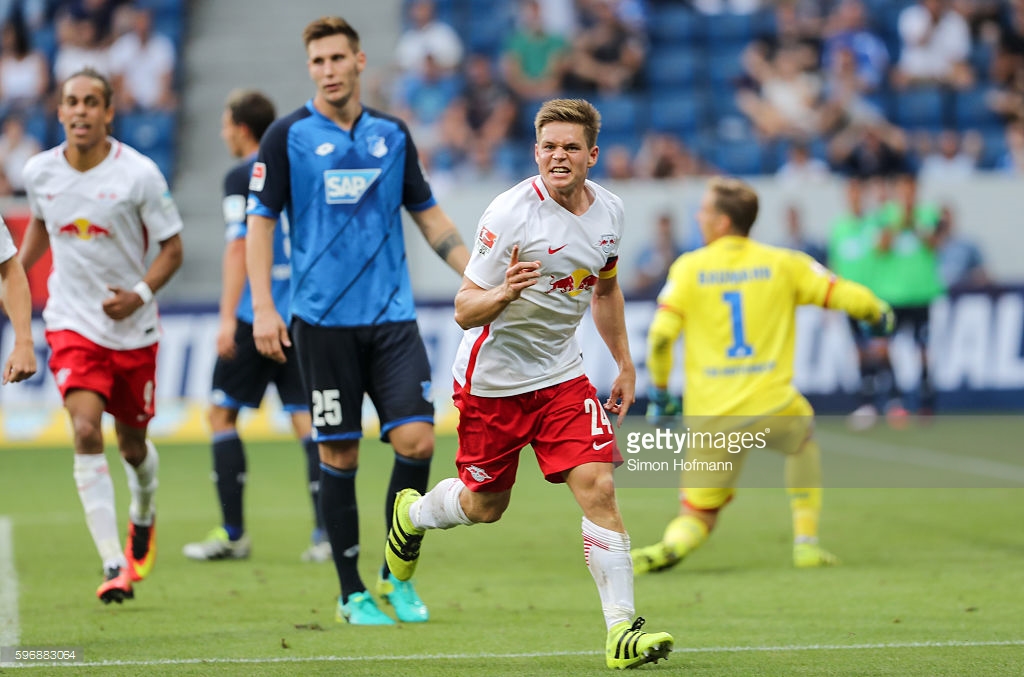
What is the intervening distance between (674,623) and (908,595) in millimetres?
1348

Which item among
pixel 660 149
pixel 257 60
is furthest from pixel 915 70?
pixel 257 60

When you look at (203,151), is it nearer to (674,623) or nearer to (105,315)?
(105,315)

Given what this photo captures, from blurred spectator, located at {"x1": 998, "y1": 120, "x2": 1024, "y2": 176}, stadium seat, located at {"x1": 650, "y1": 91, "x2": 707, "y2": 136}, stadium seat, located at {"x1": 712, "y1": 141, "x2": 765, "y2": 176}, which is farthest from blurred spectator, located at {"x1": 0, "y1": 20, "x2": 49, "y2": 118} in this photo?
blurred spectator, located at {"x1": 998, "y1": 120, "x2": 1024, "y2": 176}

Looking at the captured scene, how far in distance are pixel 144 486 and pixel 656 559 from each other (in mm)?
2726

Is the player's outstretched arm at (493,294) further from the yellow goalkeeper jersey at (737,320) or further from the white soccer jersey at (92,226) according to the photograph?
the yellow goalkeeper jersey at (737,320)

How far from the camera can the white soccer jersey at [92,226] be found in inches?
282

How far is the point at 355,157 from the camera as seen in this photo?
6.59 m

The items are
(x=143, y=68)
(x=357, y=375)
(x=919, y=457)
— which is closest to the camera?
(x=357, y=375)

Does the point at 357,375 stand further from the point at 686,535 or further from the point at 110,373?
the point at 686,535

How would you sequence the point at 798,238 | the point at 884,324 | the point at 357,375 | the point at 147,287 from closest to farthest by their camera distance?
the point at 357,375 → the point at 147,287 → the point at 884,324 → the point at 798,238

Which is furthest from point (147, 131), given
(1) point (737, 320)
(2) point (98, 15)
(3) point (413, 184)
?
(3) point (413, 184)

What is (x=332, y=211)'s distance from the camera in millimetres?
6566

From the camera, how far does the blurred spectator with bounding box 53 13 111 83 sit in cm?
1992

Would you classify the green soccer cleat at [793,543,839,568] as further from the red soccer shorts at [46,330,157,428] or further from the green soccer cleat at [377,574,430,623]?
the red soccer shorts at [46,330,157,428]
